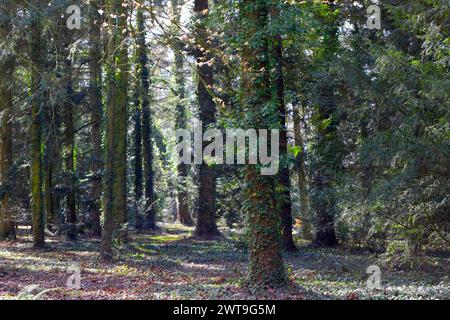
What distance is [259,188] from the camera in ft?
33.5

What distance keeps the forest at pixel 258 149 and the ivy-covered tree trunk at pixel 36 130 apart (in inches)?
1.8

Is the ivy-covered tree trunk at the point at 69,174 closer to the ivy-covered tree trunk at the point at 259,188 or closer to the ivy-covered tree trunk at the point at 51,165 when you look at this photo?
the ivy-covered tree trunk at the point at 51,165

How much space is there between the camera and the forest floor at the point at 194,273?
32.6ft

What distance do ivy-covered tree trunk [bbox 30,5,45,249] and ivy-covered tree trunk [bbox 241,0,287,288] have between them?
28.5 ft

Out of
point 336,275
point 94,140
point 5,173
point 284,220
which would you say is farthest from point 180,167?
point 336,275

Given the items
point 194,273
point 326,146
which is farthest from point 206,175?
point 194,273

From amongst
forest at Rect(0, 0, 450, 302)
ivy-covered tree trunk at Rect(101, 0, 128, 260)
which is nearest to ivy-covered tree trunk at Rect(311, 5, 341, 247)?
forest at Rect(0, 0, 450, 302)

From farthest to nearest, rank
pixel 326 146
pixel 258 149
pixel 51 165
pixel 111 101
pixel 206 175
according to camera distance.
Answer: pixel 206 175, pixel 51 165, pixel 326 146, pixel 111 101, pixel 258 149

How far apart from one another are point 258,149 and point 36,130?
10903mm

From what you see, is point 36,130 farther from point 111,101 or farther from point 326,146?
point 326,146

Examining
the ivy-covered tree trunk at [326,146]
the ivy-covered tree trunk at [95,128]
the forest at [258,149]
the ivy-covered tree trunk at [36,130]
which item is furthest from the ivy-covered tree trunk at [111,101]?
the ivy-covered tree trunk at [326,146]

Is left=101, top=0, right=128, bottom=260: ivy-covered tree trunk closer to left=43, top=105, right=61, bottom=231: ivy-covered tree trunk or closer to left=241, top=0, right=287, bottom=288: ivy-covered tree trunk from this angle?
left=43, top=105, right=61, bottom=231: ivy-covered tree trunk

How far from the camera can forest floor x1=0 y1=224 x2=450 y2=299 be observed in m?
9.92
